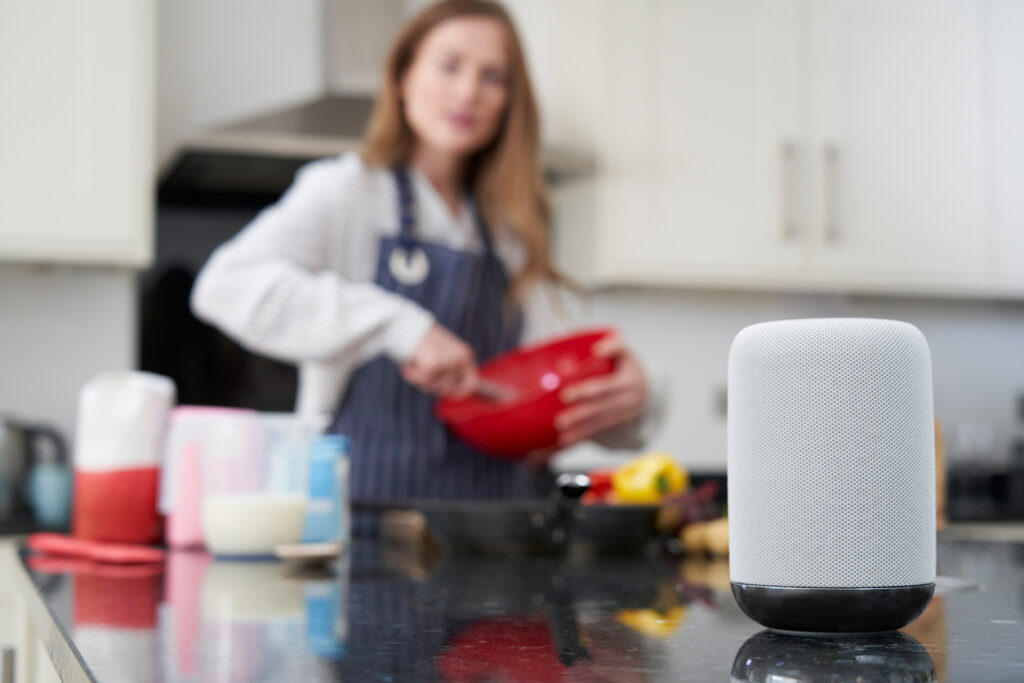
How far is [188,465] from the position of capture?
45.4 inches

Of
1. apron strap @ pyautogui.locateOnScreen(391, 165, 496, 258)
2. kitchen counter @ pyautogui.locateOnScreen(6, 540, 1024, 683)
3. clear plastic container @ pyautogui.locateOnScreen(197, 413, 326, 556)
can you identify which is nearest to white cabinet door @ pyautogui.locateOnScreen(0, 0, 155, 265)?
apron strap @ pyautogui.locateOnScreen(391, 165, 496, 258)

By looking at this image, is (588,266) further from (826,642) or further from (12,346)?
(826,642)

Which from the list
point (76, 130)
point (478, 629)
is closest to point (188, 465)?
point (478, 629)

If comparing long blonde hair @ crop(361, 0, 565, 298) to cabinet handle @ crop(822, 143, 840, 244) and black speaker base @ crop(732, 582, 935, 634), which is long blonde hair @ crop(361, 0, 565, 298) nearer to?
cabinet handle @ crop(822, 143, 840, 244)

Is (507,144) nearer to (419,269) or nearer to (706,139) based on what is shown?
(419,269)

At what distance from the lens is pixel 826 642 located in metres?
0.50

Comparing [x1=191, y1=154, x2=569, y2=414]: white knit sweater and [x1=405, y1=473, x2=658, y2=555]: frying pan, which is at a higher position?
[x1=191, y1=154, x2=569, y2=414]: white knit sweater

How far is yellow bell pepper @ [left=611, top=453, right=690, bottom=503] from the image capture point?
1.28m

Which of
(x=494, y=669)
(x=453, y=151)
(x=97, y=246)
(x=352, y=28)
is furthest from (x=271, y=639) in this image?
(x=352, y=28)

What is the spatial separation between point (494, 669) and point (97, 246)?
210 centimetres

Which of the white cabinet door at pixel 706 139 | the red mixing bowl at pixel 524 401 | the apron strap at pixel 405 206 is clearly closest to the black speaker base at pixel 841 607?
the red mixing bowl at pixel 524 401

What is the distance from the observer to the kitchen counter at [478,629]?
0.45 metres

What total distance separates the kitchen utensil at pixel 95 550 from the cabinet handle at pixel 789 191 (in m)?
2.01

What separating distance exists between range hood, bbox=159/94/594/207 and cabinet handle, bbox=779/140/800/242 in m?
0.50
